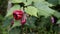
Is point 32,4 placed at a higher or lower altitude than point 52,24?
higher

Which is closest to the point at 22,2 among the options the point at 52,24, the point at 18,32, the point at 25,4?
the point at 25,4

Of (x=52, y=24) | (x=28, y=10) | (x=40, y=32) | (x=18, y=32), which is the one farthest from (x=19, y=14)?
(x=40, y=32)

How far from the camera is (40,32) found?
6.53ft

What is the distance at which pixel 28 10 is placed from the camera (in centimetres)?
110

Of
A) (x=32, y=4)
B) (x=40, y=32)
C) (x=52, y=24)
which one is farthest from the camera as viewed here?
(x=40, y=32)

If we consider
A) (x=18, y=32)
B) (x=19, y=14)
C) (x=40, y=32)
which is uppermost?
(x=19, y=14)

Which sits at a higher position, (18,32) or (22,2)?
(22,2)

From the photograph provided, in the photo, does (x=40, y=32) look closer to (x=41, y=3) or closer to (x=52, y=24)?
(x=52, y=24)

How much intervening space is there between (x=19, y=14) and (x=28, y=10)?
0.06 m

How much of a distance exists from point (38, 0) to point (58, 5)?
0.68 metres

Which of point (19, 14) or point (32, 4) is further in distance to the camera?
point (32, 4)

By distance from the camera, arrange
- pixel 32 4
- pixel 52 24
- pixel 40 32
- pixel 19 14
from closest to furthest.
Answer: pixel 19 14
pixel 32 4
pixel 52 24
pixel 40 32

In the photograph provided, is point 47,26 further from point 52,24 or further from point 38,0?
point 38,0

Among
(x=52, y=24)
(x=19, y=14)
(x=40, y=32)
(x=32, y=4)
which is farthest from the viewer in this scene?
(x=40, y=32)
